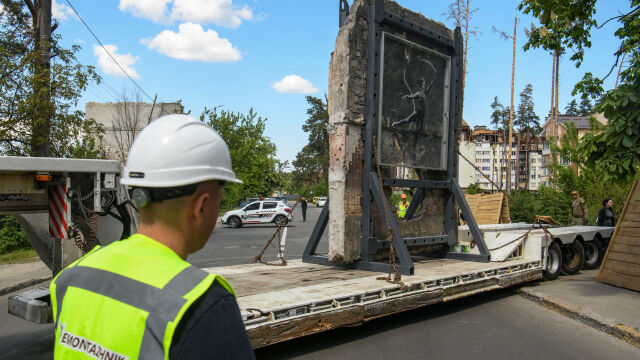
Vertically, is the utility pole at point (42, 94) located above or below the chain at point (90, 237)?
above

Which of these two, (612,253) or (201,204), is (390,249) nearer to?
Result: (612,253)

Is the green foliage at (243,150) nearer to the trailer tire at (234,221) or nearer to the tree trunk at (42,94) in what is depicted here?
the trailer tire at (234,221)

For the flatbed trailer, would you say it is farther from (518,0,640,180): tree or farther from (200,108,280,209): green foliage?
(200,108,280,209): green foliage

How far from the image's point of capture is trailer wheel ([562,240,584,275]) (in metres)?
11.0

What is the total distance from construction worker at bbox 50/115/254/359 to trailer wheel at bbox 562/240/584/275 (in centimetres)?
1117

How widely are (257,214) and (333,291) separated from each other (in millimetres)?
23084

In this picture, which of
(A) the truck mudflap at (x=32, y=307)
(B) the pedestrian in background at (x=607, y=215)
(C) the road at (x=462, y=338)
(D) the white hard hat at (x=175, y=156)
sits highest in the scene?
(D) the white hard hat at (x=175, y=156)

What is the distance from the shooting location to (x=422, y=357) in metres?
5.33

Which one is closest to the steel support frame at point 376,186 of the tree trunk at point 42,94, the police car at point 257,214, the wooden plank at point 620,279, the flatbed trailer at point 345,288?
the flatbed trailer at point 345,288

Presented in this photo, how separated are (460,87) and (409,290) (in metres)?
5.04

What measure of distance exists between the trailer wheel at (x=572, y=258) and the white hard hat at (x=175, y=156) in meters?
11.1

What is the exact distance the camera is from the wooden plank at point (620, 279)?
29.1 ft

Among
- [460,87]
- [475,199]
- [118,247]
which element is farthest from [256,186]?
[118,247]

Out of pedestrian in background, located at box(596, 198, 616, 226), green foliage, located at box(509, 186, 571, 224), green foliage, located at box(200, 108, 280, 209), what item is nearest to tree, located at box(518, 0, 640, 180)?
pedestrian in background, located at box(596, 198, 616, 226)
